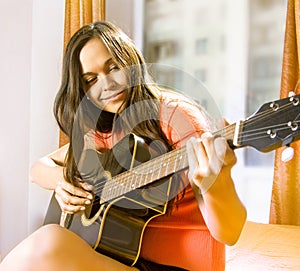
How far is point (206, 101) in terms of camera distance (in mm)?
1135

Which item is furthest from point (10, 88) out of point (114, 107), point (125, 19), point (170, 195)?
point (170, 195)

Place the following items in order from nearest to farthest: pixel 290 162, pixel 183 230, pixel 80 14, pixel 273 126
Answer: pixel 273 126 < pixel 183 230 < pixel 290 162 < pixel 80 14

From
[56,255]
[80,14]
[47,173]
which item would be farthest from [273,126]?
[80,14]

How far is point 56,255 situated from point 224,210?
12.9 inches

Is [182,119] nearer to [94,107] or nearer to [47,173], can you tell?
[94,107]

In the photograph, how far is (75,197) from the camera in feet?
3.49

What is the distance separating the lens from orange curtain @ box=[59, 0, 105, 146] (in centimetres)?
205

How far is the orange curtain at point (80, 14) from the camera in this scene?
2.05 meters

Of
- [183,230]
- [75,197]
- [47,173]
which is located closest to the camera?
[183,230]

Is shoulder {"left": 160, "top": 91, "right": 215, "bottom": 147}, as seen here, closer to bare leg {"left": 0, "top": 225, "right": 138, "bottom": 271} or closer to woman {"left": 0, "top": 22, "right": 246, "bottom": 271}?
woman {"left": 0, "top": 22, "right": 246, "bottom": 271}

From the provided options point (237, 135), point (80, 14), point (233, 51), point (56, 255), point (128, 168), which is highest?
point (80, 14)

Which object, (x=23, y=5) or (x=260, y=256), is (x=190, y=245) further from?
(x=23, y=5)

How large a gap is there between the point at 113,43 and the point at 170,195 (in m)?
0.40

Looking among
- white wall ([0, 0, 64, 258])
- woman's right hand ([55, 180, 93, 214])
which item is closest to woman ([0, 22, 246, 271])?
woman's right hand ([55, 180, 93, 214])
